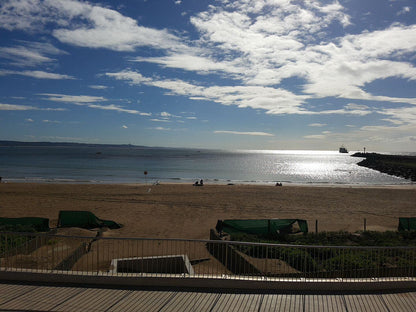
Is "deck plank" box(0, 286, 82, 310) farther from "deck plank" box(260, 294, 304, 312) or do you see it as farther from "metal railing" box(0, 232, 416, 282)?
"deck plank" box(260, 294, 304, 312)

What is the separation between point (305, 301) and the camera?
6.78m

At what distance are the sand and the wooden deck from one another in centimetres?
1249

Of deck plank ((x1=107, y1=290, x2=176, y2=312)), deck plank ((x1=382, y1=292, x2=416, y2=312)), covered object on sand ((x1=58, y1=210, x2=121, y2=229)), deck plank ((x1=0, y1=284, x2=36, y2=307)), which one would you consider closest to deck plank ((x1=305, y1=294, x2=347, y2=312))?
deck plank ((x1=382, y1=292, x2=416, y2=312))

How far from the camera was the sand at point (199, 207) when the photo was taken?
2284 centimetres

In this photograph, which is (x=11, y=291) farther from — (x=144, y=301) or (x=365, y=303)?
(x=365, y=303)

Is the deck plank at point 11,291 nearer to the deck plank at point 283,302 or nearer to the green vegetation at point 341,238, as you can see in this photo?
the deck plank at point 283,302

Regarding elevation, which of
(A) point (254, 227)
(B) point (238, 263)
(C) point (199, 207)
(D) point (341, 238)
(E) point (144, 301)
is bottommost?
(C) point (199, 207)

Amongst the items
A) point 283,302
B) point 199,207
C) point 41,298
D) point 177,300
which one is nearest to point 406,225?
point 199,207

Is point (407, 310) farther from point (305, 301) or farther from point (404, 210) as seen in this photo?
point (404, 210)

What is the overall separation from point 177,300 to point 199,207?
23.3 m

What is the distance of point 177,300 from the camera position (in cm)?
675

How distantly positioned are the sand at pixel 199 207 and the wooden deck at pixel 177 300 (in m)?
12.5

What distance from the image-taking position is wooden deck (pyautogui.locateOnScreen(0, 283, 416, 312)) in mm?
6457

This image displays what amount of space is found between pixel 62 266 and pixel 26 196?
27.3 metres
